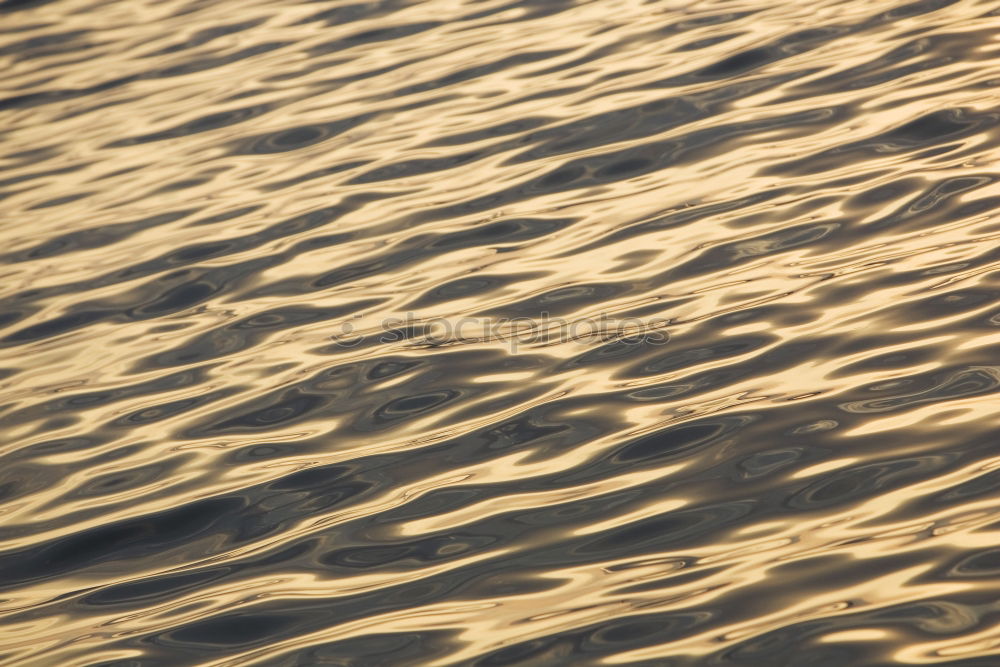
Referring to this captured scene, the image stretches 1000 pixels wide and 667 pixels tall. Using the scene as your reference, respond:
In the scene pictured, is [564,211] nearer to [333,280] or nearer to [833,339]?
[333,280]

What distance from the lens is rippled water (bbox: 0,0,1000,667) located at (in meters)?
2.91

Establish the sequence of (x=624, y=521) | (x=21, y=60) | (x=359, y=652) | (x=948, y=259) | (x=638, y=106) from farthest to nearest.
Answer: (x=21, y=60) < (x=638, y=106) < (x=948, y=259) < (x=624, y=521) < (x=359, y=652)

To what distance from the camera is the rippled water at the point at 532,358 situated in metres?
2.91

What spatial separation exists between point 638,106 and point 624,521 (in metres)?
3.35

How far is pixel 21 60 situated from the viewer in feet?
29.6

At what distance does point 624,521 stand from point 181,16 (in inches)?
294

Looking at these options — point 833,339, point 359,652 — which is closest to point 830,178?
point 833,339

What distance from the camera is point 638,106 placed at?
6016 mm

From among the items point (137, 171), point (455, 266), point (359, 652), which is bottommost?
point (359, 652)

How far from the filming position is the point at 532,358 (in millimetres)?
4109

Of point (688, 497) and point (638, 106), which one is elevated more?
point (638, 106)

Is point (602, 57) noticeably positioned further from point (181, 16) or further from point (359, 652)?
point (359, 652)

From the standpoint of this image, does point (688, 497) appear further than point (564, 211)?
No

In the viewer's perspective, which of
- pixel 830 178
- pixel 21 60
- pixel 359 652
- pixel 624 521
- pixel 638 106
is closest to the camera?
pixel 359 652
